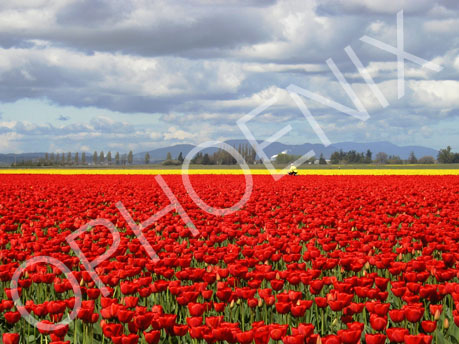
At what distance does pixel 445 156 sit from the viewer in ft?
522

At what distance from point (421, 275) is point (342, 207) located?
10.4m

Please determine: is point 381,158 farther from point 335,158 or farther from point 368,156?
point 335,158

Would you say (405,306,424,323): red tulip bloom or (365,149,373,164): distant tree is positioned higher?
Result: (365,149,373,164): distant tree

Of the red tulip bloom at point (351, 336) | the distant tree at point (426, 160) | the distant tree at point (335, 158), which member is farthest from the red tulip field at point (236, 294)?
the distant tree at point (426, 160)

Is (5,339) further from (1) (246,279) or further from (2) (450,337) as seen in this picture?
(2) (450,337)

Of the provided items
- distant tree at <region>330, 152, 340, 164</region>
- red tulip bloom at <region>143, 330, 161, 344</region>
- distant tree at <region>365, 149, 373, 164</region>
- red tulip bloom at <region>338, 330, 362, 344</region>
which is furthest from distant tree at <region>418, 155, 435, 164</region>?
red tulip bloom at <region>143, 330, 161, 344</region>

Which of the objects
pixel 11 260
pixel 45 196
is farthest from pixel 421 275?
pixel 45 196

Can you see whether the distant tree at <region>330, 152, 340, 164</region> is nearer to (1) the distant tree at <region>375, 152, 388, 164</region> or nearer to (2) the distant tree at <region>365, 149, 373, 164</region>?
(2) the distant tree at <region>365, 149, 373, 164</region>

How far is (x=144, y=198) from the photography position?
1878 cm

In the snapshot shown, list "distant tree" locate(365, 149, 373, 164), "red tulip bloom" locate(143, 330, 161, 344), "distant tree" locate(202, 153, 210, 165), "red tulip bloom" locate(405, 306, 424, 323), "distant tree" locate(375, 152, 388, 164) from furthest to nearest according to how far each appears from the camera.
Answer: "distant tree" locate(365, 149, 373, 164) → "distant tree" locate(375, 152, 388, 164) → "distant tree" locate(202, 153, 210, 165) → "red tulip bloom" locate(405, 306, 424, 323) → "red tulip bloom" locate(143, 330, 161, 344)

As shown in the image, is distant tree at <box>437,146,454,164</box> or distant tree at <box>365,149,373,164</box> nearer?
distant tree at <box>437,146,454,164</box>

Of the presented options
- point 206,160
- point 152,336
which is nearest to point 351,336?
point 152,336

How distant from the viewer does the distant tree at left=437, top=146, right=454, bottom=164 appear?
158 meters

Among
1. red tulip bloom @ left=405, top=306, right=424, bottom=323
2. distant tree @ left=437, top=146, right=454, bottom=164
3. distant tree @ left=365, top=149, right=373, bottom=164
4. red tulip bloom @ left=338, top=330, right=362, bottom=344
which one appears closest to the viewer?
red tulip bloom @ left=338, top=330, right=362, bottom=344
